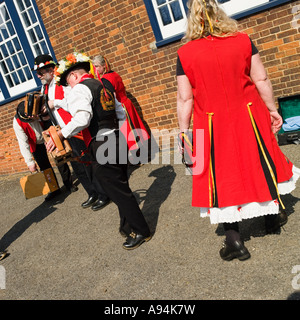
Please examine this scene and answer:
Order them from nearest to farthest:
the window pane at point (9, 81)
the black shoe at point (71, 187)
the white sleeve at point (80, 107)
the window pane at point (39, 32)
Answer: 1. the white sleeve at point (80, 107)
2. the black shoe at point (71, 187)
3. the window pane at point (39, 32)
4. the window pane at point (9, 81)

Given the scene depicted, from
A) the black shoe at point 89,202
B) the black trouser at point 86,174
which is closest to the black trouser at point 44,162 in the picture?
the black trouser at point 86,174

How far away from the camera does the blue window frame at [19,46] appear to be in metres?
7.27

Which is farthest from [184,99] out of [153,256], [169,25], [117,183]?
[169,25]

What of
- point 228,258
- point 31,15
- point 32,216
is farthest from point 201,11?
point 31,15

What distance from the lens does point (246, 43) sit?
2482 millimetres

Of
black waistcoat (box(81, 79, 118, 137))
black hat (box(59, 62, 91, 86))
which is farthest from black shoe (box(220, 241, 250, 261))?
black hat (box(59, 62, 91, 86))


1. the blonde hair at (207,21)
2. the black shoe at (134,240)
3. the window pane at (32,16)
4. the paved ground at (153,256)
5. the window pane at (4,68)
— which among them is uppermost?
the window pane at (32,16)

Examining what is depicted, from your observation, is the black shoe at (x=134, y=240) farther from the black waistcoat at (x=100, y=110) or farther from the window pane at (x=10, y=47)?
the window pane at (x=10, y=47)

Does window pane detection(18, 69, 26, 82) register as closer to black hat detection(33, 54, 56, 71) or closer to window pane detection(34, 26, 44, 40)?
window pane detection(34, 26, 44, 40)

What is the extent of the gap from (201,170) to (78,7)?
16.1 feet

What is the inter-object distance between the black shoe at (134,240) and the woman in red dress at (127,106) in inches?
88.1

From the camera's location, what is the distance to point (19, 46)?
7.91 m

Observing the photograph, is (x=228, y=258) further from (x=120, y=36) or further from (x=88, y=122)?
(x=120, y=36)

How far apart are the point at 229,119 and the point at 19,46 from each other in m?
6.93
